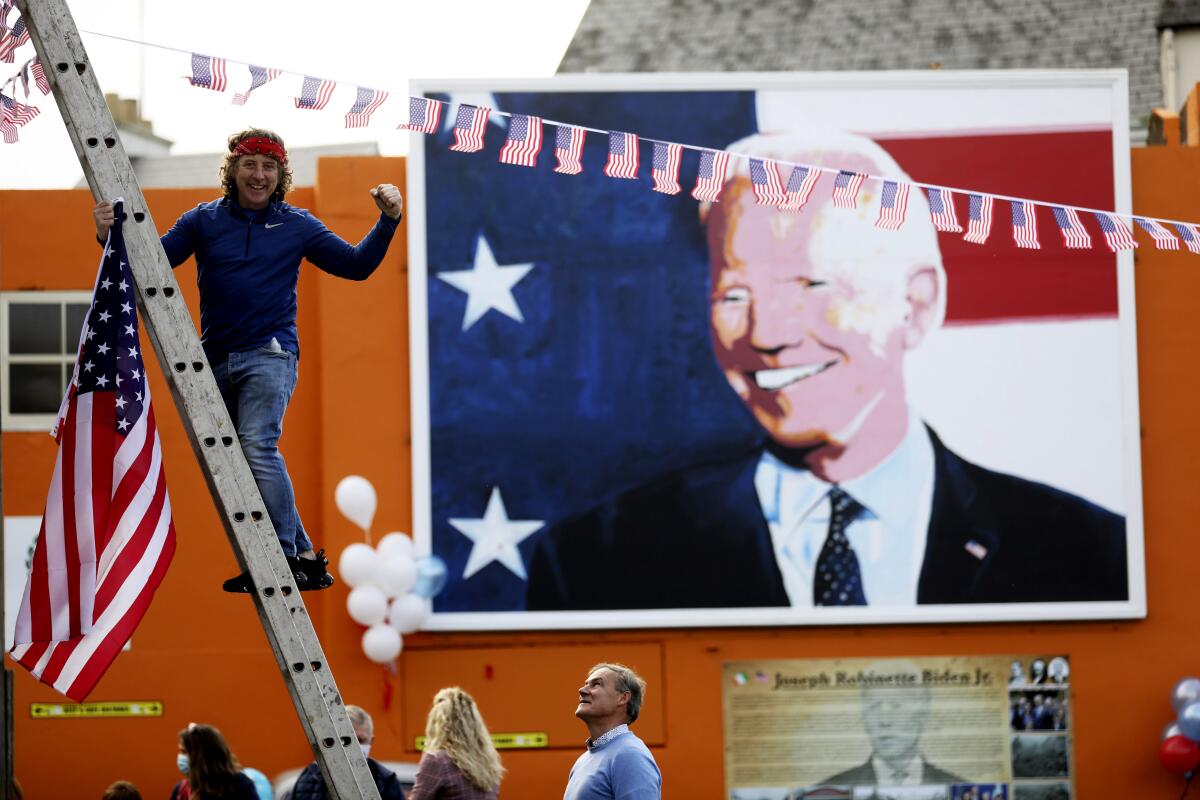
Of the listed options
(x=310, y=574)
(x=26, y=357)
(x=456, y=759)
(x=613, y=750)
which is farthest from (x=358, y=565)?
(x=310, y=574)

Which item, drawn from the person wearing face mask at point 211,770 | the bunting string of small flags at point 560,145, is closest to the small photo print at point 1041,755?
the bunting string of small flags at point 560,145

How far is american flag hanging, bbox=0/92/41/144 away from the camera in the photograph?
5637mm

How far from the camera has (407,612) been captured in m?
12.3

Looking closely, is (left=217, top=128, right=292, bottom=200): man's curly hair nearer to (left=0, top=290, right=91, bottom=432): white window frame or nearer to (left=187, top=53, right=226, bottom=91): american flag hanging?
(left=187, top=53, right=226, bottom=91): american flag hanging

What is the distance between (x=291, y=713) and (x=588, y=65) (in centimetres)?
1046

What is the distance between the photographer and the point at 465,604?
12727 millimetres

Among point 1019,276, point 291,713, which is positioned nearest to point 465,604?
point 291,713

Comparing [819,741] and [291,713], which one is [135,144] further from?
[819,741]

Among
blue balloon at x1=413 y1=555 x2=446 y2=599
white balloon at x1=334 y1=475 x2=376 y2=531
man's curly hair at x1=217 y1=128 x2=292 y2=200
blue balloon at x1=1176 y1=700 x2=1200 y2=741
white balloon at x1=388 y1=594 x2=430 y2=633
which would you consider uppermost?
man's curly hair at x1=217 y1=128 x2=292 y2=200

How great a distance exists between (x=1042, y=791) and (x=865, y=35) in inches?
428

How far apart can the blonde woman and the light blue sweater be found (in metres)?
1.62

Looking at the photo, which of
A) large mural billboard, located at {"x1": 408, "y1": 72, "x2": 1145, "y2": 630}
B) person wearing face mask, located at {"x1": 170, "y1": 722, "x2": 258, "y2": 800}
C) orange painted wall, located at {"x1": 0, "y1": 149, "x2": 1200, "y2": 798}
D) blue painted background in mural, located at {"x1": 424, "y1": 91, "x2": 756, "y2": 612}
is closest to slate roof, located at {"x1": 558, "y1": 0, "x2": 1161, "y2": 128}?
orange painted wall, located at {"x1": 0, "y1": 149, "x2": 1200, "y2": 798}

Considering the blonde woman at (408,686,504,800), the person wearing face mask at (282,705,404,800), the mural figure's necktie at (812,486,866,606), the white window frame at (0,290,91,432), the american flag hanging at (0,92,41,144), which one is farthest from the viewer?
the white window frame at (0,290,91,432)

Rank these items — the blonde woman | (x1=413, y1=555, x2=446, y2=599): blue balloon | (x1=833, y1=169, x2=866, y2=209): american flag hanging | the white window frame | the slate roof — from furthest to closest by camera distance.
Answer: the slate roof
the white window frame
(x1=413, y1=555, x2=446, y2=599): blue balloon
(x1=833, y1=169, x2=866, y2=209): american flag hanging
the blonde woman
